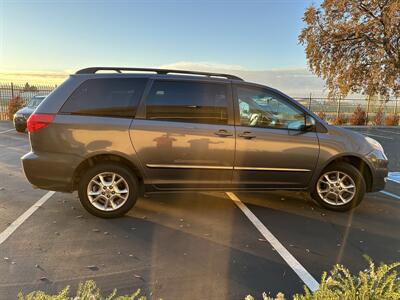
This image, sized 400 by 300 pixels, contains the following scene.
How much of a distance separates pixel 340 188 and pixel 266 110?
5.33ft

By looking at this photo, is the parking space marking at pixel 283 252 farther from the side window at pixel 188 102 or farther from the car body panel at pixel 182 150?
the side window at pixel 188 102

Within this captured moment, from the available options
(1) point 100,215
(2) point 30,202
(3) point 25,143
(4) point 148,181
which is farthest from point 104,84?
(3) point 25,143

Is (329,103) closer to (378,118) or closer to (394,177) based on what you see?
(378,118)

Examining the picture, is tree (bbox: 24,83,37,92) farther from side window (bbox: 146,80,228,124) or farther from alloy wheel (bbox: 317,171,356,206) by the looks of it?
alloy wheel (bbox: 317,171,356,206)

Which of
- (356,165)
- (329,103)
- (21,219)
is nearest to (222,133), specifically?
(356,165)

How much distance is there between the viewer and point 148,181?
4.43 metres

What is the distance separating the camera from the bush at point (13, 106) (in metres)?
18.2

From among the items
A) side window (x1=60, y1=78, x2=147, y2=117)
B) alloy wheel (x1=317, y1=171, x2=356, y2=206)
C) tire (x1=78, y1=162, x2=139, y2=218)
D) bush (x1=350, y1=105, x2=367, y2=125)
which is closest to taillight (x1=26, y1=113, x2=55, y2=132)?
side window (x1=60, y1=78, x2=147, y2=117)

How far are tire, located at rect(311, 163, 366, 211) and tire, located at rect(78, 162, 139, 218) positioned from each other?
271 centimetres

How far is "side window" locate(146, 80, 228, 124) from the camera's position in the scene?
436 cm

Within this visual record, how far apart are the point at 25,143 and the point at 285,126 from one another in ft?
28.4

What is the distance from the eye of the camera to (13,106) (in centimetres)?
1833

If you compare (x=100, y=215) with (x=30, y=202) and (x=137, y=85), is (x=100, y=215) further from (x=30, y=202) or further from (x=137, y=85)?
(x=137, y=85)

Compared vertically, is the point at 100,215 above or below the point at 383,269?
below
